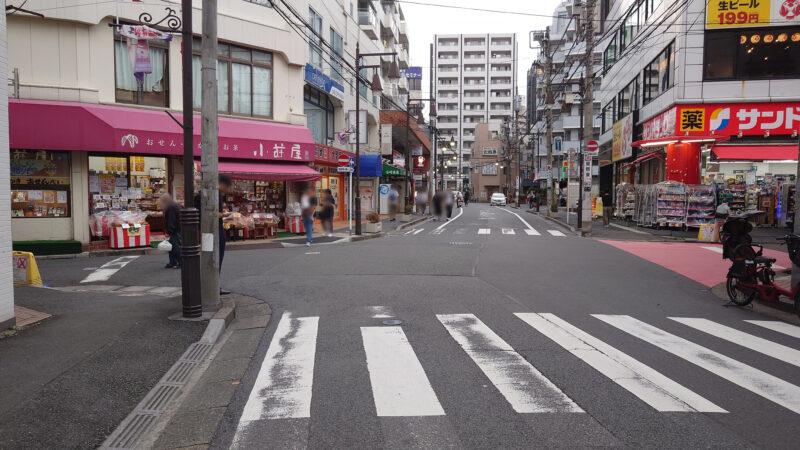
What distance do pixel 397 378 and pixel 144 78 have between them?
16.2 meters

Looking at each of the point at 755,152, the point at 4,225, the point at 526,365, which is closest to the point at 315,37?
the point at 755,152

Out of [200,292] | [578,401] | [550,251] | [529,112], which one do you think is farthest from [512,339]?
[529,112]

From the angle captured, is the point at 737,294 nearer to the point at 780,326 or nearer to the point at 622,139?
the point at 780,326

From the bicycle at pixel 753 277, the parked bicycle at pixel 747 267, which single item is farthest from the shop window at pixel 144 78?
the bicycle at pixel 753 277

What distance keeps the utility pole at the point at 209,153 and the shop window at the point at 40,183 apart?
35.9 ft

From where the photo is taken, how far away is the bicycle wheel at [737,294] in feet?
27.6

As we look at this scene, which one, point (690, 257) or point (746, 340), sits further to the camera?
point (690, 257)

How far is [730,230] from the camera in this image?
8.97 metres

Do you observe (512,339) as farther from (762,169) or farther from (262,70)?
(762,169)

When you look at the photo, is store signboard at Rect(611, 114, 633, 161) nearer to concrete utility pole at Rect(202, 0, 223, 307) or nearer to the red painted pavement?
the red painted pavement

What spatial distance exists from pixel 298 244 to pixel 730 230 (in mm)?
12722

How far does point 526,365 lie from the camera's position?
5207mm

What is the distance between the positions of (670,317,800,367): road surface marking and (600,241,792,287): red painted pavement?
12.6ft

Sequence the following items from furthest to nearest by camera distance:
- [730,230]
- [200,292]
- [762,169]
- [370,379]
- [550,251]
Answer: [762,169], [550,251], [730,230], [200,292], [370,379]
